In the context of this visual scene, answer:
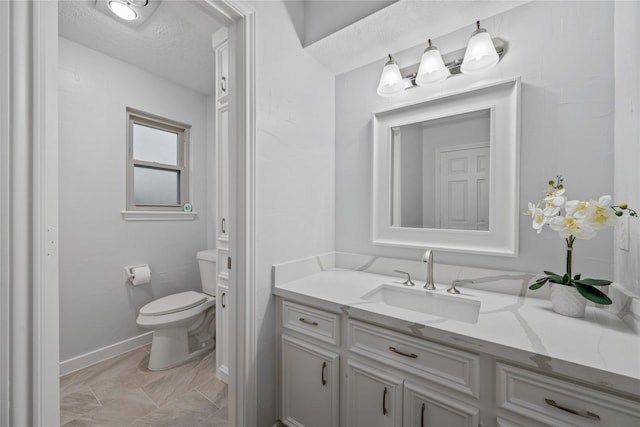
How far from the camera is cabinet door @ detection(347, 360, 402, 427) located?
99cm

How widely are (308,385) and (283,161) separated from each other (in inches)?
43.9

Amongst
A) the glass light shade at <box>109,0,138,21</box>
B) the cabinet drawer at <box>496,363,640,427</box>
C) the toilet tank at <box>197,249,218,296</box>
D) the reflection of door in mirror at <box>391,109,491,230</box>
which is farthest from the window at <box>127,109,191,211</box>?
the cabinet drawer at <box>496,363,640,427</box>

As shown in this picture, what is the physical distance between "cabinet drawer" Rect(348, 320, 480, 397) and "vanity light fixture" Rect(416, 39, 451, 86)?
125cm

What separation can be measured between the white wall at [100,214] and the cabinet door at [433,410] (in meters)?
2.33

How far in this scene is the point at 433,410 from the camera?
912 millimetres

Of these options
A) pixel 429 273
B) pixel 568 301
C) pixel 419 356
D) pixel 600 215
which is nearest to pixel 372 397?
pixel 419 356

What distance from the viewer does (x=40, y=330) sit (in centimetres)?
67

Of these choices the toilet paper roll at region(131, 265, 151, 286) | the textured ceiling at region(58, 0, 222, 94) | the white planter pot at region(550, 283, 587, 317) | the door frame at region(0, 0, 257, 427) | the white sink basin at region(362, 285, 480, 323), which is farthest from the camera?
the toilet paper roll at region(131, 265, 151, 286)

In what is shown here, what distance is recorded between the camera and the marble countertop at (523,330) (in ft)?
2.24

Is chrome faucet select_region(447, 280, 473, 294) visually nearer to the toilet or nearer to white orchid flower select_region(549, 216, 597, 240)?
white orchid flower select_region(549, 216, 597, 240)

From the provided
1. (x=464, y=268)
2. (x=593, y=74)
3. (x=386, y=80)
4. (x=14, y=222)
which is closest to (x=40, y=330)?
(x=14, y=222)

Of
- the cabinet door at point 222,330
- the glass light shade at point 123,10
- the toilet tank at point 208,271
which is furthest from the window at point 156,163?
the cabinet door at point 222,330

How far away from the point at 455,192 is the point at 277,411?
1488 millimetres

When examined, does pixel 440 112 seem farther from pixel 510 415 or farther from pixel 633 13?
pixel 510 415
